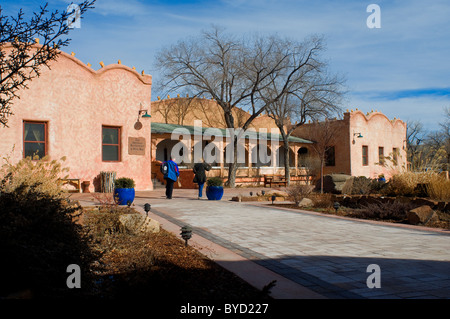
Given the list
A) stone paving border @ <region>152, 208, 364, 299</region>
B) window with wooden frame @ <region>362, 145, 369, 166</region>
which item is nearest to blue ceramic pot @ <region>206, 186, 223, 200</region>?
stone paving border @ <region>152, 208, 364, 299</region>

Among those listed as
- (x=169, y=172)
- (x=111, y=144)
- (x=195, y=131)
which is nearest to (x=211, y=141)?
(x=195, y=131)

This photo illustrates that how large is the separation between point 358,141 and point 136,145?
19.3 meters

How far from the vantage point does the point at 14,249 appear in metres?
3.22

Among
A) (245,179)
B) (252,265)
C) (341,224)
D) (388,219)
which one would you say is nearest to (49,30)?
(252,265)

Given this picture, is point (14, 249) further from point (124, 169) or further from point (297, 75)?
point (297, 75)

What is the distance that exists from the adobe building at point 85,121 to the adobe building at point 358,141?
587 inches

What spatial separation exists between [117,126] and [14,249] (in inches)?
599

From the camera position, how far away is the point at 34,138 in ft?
51.5

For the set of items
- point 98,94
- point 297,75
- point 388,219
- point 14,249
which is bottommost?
point 388,219

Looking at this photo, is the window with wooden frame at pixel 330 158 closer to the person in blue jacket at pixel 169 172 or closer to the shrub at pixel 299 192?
the shrub at pixel 299 192

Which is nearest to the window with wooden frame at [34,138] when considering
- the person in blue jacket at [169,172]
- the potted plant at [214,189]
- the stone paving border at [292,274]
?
the person in blue jacket at [169,172]

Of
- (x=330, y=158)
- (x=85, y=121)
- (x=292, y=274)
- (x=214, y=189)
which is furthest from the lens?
(x=330, y=158)

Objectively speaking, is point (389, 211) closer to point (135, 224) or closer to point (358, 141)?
point (135, 224)

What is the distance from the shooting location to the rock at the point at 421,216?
850 cm
